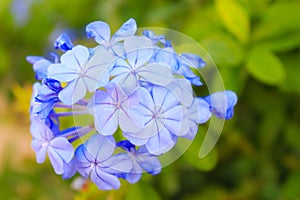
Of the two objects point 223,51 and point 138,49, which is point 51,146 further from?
point 223,51

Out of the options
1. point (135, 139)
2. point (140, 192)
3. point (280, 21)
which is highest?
point (280, 21)

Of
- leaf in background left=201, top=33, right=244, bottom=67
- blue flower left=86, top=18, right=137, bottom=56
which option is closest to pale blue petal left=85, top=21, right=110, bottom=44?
blue flower left=86, top=18, right=137, bottom=56

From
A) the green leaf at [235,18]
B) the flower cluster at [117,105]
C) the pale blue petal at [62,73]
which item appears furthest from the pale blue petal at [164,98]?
the green leaf at [235,18]

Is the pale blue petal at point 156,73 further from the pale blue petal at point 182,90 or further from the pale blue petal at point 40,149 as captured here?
the pale blue petal at point 40,149

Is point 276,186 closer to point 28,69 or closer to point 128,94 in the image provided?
point 128,94

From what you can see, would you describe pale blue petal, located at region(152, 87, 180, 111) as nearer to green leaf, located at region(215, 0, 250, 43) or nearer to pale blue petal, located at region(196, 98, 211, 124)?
pale blue petal, located at region(196, 98, 211, 124)

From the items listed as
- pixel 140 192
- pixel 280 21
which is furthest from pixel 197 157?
pixel 280 21
